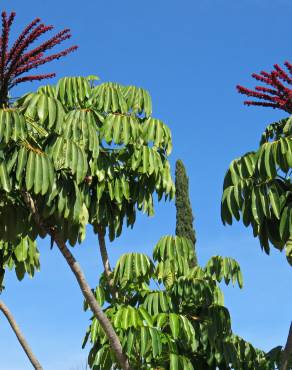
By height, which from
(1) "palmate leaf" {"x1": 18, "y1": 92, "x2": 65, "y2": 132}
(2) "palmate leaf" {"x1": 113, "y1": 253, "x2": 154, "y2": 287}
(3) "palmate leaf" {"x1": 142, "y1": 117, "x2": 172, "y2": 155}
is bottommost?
(2) "palmate leaf" {"x1": 113, "y1": 253, "x2": 154, "y2": 287}

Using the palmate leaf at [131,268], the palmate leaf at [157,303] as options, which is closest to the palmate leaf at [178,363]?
the palmate leaf at [157,303]

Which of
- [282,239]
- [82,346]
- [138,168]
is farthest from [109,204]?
[282,239]

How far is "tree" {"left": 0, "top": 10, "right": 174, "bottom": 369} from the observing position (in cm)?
532

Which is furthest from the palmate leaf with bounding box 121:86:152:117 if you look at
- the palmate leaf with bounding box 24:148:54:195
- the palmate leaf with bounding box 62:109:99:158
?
the palmate leaf with bounding box 24:148:54:195

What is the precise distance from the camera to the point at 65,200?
5.57m

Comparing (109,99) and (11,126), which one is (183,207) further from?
(11,126)

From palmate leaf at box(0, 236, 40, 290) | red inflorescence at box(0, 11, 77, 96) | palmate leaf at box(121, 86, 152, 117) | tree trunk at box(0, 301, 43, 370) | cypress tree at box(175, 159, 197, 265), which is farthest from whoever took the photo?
cypress tree at box(175, 159, 197, 265)

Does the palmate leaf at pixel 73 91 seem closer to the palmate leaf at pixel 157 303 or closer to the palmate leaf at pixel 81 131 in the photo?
the palmate leaf at pixel 81 131

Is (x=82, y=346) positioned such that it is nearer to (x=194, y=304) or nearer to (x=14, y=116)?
(x=194, y=304)

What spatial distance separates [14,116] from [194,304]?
328 centimetres

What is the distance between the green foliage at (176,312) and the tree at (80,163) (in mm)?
456

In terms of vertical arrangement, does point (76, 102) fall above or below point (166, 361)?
above

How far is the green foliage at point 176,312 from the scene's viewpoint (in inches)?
248

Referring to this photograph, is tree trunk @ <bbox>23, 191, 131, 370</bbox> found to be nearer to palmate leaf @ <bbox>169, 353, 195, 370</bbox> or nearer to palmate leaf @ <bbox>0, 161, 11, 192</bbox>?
palmate leaf @ <bbox>169, 353, 195, 370</bbox>
